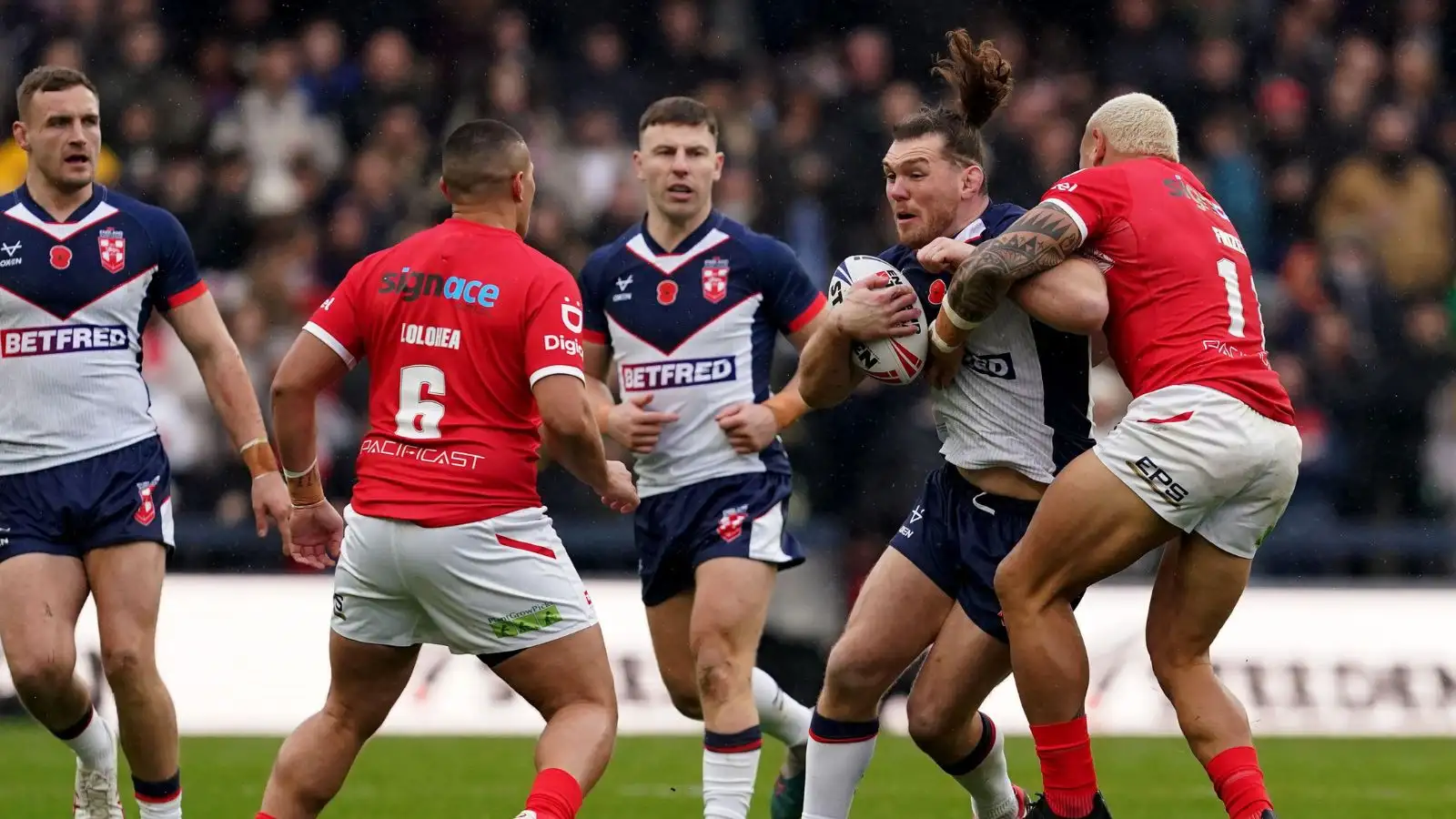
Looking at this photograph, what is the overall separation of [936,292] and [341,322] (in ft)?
7.08

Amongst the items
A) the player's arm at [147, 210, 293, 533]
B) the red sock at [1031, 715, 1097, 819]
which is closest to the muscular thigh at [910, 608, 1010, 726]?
the red sock at [1031, 715, 1097, 819]

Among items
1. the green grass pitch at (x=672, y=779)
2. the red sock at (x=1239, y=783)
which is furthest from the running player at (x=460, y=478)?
A: the green grass pitch at (x=672, y=779)

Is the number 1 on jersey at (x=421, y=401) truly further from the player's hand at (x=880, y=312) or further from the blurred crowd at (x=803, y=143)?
the blurred crowd at (x=803, y=143)

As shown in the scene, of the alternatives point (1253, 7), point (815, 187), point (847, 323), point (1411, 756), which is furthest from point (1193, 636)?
point (1253, 7)

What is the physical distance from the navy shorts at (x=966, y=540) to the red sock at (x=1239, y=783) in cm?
87

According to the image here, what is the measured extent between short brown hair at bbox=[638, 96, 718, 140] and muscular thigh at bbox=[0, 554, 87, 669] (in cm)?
319

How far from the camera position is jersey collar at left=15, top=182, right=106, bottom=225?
7969mm

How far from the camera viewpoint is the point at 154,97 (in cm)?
1681

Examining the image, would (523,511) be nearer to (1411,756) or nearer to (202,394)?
(1411,756)

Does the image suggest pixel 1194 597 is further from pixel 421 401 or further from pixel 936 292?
pixel 421 401

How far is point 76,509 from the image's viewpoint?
7738 millimetres

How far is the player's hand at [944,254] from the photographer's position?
691cm

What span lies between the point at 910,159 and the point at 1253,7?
1273 cm

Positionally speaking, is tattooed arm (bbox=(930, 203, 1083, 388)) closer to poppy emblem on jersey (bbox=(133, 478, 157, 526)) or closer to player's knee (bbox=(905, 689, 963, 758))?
player's knee (bbox=(905, 689, 963, 758))
